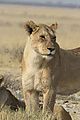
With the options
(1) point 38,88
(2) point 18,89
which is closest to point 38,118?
(1) point 38,88

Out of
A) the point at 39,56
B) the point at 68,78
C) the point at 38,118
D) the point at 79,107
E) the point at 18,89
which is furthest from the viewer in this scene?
the point at 18,89

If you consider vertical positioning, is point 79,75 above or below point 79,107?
above

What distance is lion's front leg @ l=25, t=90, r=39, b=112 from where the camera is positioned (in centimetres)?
1018

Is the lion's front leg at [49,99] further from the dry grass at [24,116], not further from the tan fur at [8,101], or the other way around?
the tan fur at [8,101]

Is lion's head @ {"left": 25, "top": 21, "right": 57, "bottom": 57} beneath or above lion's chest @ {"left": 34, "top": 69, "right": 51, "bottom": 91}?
above

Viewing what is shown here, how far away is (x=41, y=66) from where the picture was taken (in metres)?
10.0

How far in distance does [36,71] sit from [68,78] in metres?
1.17

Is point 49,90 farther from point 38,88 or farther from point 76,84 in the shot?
point 76,84

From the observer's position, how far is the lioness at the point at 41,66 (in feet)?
31.6

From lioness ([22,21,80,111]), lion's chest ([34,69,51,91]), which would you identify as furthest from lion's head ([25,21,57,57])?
lion's chest ([34,69,51,91])

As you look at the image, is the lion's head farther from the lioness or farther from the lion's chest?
the lion's chest

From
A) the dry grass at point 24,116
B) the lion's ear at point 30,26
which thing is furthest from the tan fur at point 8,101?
the lion's ear at point 30,26

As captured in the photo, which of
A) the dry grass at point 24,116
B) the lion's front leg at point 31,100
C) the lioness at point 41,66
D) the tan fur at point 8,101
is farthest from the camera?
the tan fur at point 8,101

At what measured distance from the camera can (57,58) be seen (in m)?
10.4
